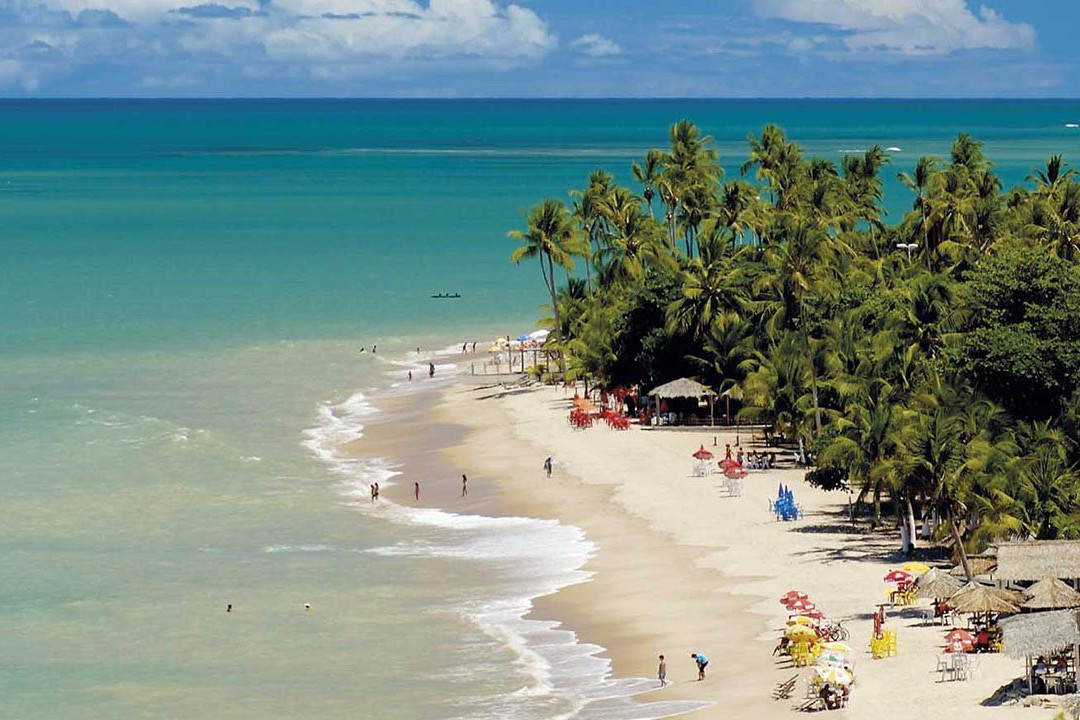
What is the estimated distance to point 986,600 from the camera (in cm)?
3894

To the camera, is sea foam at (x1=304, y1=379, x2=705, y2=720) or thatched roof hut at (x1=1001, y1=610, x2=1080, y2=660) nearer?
thatched roof hut at (x1=1001, y1=610, x2=1080, y2=660)

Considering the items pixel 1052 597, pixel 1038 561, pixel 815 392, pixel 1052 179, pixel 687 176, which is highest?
pixel 1052 179

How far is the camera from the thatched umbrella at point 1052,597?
3806 centimetres

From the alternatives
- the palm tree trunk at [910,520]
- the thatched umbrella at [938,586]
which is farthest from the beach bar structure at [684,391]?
the thatched umbrella at [938,586]

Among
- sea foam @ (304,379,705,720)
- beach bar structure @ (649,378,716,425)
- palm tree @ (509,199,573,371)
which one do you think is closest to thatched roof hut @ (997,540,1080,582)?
sea foam @ (304,379,705,720)

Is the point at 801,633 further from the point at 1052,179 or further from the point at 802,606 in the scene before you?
the point at 1052,179

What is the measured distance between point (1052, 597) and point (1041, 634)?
2846mm

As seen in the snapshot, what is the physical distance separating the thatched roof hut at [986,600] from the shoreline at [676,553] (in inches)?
43.2

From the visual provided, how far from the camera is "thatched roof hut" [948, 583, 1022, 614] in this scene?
38781mm

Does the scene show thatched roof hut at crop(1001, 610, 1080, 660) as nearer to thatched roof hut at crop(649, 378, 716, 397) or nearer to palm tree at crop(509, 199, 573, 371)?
thatched roof hut at crop(649, 378, 716, 397)

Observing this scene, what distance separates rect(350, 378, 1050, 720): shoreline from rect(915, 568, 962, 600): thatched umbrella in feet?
3.18

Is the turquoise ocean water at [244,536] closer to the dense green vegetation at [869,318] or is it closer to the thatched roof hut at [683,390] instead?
the dense green vegetation at [869,318]

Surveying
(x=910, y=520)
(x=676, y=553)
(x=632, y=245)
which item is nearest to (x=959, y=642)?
(x=910, y=520)

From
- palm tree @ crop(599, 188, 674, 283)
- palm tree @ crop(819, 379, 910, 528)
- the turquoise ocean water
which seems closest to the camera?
the turquoise ocean water
